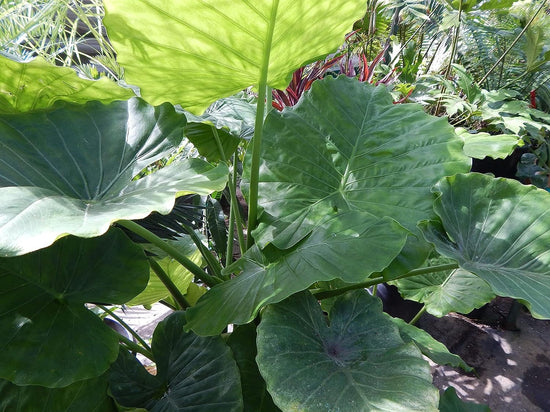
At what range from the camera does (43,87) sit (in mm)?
770

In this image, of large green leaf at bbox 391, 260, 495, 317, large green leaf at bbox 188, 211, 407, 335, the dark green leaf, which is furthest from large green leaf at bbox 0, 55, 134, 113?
large green leaf at bbox 391, 260, 495, 317

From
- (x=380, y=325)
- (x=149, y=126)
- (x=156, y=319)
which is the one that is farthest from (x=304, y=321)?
(x=156, y=319)

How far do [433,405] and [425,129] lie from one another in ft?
1.97

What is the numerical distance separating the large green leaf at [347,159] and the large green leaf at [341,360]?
17cm

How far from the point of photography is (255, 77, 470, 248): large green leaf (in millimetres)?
825

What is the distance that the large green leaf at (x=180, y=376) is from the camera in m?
0.68

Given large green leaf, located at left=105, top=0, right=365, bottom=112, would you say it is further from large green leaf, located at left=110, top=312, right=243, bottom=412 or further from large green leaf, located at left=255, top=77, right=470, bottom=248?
large green leaf, located at left=110, top=312, right=243, bottom=412

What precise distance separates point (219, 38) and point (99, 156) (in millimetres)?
313

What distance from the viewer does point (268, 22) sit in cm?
68

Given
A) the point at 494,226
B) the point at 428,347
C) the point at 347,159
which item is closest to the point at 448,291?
the point at 428,347

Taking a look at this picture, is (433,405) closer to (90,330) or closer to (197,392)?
(197,392)

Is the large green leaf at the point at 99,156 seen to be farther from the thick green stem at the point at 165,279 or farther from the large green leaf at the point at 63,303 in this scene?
the thick green stem at the point at 165,279

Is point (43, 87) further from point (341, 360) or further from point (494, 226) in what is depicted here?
point (494, 226)

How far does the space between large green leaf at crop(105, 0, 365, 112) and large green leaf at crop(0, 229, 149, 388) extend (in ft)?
1.09
